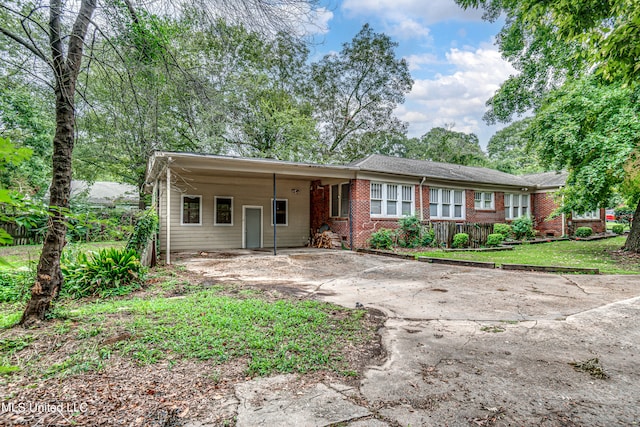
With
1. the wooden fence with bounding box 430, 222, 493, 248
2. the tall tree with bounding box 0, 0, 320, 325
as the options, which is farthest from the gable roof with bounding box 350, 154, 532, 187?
the tall tree with bounding box 0, 0, 320, 325

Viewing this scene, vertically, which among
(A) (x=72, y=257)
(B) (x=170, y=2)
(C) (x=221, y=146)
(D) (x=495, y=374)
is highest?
(C) (x=221, y=146)

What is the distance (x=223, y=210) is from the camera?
13695 millimetres

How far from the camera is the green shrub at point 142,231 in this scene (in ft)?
25.5

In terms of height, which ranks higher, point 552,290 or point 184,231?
point 184,231

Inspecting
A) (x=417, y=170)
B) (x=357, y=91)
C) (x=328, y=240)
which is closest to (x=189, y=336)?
(x=328, y=240)

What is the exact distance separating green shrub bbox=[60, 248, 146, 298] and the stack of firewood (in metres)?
8.42

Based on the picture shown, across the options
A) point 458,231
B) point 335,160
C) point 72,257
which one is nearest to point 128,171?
point 72,257

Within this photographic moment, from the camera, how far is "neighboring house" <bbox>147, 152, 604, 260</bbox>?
488 inches

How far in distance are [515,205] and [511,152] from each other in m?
23.3

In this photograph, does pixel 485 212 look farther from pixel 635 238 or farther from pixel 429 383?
pixel 429 383

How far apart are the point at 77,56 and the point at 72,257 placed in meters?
4.54

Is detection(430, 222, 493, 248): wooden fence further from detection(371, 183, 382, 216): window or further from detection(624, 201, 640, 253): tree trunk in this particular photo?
detection(624, 201, 640, 253): tree trunk

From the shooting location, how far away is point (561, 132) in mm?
10539

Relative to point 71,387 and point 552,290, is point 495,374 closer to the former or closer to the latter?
point 71,387
